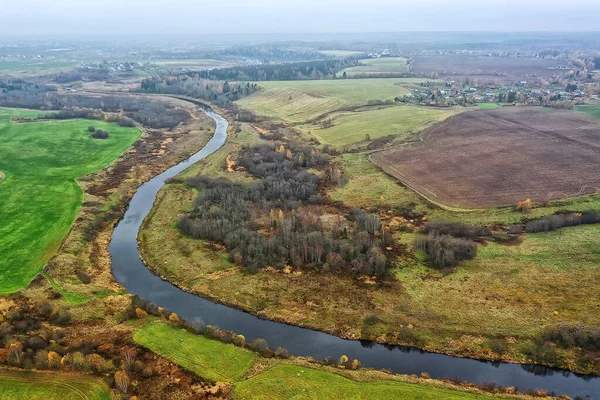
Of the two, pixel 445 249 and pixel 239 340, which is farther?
pixel 445 249

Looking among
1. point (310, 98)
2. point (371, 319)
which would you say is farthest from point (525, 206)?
point (310, 98)

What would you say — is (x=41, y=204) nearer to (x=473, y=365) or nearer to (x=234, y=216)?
(x=234, y=216)

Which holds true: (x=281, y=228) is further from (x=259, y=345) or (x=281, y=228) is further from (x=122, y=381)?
(x=122, y=381)

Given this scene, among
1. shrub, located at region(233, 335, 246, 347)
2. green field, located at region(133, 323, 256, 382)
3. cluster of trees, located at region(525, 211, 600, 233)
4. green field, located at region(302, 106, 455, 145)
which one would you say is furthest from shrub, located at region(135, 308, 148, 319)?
green field, located at region(302, 106, 455, 145)

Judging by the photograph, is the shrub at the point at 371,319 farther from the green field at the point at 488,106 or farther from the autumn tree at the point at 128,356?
the green field at the point at 488,106

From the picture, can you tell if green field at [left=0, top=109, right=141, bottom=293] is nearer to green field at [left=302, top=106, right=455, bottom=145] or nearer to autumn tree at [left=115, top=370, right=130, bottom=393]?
autumn tree at [left=115, top=370, right=130, bottom=393]

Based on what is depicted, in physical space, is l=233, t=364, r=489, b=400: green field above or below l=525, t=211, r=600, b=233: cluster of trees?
below
